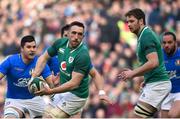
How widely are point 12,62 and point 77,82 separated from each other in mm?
2002

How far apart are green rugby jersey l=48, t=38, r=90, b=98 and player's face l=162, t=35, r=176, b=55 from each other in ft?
5.96


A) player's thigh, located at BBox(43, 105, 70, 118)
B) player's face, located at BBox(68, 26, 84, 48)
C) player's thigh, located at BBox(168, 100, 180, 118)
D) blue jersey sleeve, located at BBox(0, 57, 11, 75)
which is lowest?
player's thigh, located at BBox(168, 100, 180, 118)

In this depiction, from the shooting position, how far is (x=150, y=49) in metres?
13.0

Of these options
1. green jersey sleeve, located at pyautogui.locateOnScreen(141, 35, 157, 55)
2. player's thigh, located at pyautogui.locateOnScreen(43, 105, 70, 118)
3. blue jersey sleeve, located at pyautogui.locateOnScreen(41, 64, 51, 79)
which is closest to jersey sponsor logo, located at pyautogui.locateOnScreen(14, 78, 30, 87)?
blue jersey sleeve, located at pyautogui.locateOnScreen(41, 64, 51, 79)

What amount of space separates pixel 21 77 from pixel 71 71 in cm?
154

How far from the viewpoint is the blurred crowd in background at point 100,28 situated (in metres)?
19.9

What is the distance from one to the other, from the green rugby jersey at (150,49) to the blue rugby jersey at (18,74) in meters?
2.39

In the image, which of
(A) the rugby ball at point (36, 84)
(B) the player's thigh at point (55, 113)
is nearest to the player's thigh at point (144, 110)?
(B) the player's thigh at point (55, 113)

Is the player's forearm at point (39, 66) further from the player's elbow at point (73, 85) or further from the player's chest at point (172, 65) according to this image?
the player's chest at point (172, 65)

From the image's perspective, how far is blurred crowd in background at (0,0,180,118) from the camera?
784 inches

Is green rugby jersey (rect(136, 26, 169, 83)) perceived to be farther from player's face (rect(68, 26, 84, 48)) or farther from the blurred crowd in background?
the blurred crowd in background

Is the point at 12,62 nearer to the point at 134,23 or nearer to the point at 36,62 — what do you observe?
the point at 36,62

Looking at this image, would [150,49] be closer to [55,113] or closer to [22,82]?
[55,113]

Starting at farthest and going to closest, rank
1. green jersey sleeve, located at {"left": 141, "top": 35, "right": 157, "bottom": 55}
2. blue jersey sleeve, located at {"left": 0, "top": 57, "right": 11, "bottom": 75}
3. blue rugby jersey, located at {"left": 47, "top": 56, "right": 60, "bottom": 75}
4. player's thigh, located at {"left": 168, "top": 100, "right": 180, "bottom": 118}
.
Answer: blue rugby jersey, located at {"left": 47, "top": 56, "right": 60, "bottom": 75}, blue jersey sleeve, located at {"left": 0, "top": 57, "right": 11, "bottom": 75}, player's thigh, located at {"left": 168, "top": 100, "right": 180, "bottom": 118}, green jersey sleeve, located at {"left": 141, "top": 35, "right": 157, "bottom": 55}
